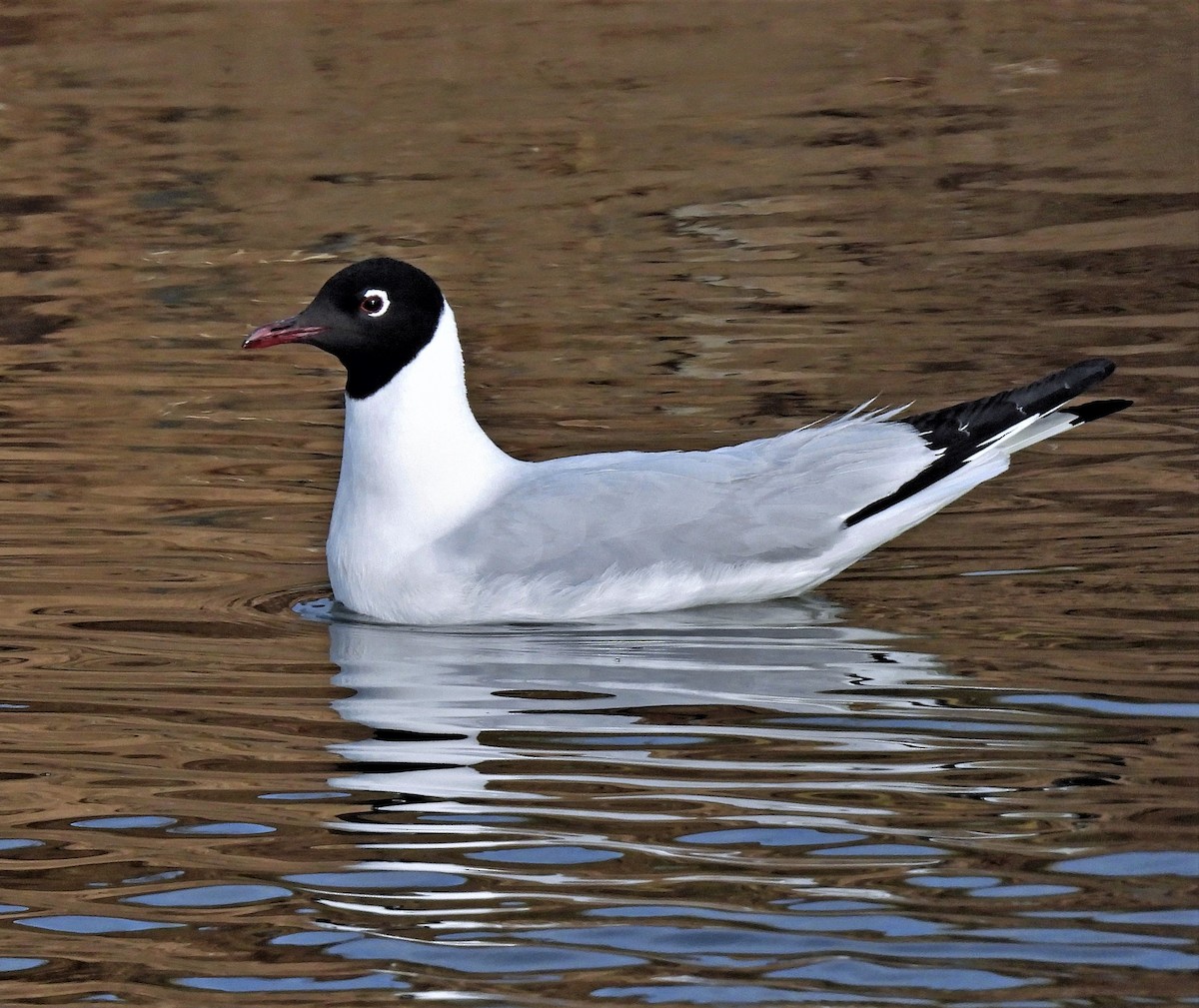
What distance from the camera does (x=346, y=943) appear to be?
4.80m

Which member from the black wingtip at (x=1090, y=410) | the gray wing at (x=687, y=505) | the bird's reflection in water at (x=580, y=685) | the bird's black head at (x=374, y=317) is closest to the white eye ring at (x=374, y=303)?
the bird's black head at (x=374, y=317)

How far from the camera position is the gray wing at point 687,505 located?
7.25 meters

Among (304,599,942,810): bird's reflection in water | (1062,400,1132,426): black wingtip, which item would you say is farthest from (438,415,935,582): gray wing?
(1062,400,1132,426): black wingtip

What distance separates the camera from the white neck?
739 cm

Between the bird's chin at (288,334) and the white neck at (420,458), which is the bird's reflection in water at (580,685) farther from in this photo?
the bird's chin at (288,334)

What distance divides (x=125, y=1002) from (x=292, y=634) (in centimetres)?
287

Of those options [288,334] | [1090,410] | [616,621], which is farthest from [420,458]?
[1090,410]

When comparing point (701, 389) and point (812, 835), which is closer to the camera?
point (812, 835)

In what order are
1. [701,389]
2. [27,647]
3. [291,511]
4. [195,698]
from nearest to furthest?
[195,698] → [27,647] → [291,511] → [701,389]

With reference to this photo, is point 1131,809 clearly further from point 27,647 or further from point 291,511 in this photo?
point 291,511

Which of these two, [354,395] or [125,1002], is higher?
[354,395]

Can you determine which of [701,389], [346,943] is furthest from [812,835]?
[701,389]

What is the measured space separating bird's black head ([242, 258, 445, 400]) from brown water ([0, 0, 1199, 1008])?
2.97 ft

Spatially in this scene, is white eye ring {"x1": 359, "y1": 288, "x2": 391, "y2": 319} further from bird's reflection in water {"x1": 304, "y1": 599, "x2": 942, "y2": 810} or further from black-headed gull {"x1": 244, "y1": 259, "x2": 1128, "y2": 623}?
bird's reflection in water {"x1": 304, "y1": 599, "x2": 942, "y2": 810}
